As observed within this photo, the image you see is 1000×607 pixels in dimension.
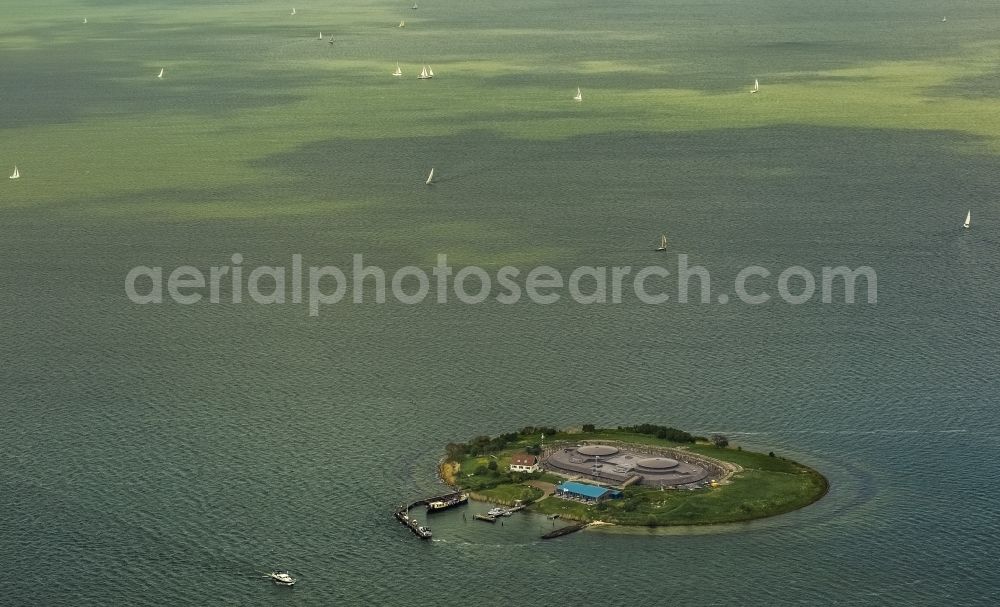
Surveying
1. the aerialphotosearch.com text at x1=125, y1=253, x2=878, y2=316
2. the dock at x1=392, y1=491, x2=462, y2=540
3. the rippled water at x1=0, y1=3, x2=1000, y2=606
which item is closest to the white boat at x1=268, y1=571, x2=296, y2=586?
the rippled water at x1=0, y1=3, x2=1000, y2=606

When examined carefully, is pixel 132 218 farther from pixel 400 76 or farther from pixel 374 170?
pixel 400 76

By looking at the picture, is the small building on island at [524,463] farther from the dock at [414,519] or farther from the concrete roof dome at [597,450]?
the dock at [414,519]

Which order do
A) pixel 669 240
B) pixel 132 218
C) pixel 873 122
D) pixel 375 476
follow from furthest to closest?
pixel 873 122 < pixel 132 218 < pixel 669 240 < pixel 375 476

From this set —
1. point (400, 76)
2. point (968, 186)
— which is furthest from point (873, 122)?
point (400, 76)

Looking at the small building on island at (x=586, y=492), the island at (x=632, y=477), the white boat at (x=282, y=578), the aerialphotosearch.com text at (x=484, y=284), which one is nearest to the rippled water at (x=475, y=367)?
the white boat at (x=282, y=578)

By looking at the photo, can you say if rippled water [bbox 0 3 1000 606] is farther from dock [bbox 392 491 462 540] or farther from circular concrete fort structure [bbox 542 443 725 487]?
circular concrete fort structure [bbox 542 443 725 487]

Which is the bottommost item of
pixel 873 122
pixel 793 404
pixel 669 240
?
pixel 793 404
